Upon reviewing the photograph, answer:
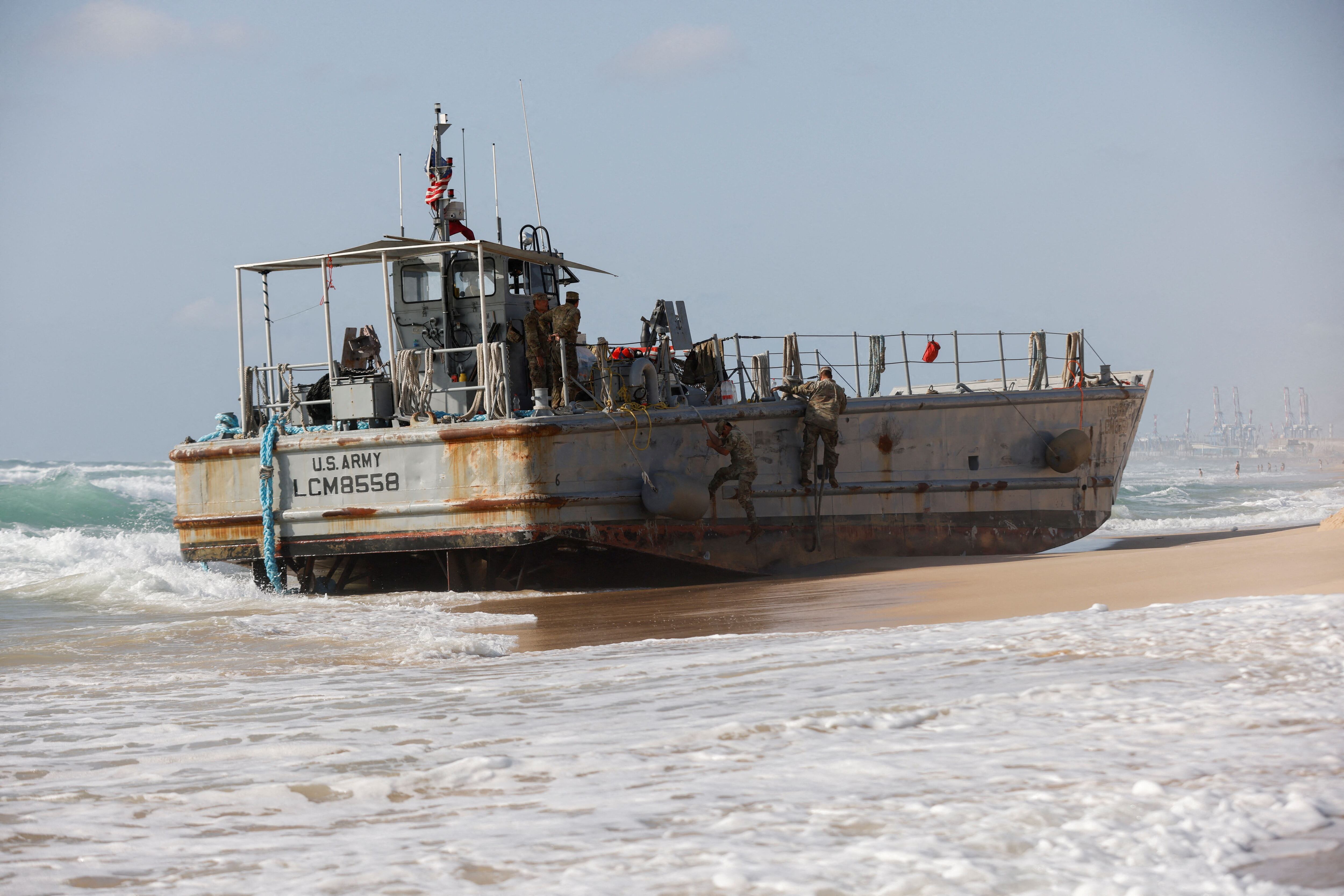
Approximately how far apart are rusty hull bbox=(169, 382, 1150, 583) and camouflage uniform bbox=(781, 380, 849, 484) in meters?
0.12

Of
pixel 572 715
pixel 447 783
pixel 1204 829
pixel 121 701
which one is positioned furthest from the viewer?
pixel 121 701

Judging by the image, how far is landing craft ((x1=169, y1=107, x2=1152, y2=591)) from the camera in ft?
35.9

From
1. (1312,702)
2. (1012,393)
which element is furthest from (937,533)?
(1312,702)

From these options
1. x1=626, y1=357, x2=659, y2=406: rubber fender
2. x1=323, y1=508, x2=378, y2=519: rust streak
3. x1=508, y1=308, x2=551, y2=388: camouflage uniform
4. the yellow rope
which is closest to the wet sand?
the yellow rope

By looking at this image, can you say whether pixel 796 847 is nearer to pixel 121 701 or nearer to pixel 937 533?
pixel 121 701

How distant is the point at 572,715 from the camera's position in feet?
15.9

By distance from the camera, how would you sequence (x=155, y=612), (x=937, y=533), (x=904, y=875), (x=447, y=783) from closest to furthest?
(x=904, y=875) → (x=447, y=783) → (x=155, y=612) → (x=937, y=533)

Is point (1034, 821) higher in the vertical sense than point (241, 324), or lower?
lower

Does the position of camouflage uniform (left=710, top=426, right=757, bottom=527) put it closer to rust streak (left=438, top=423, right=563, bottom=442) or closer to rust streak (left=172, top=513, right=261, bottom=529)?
rust streak (left=438, top=423, right=563, bottom=442)

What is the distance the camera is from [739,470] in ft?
38.8

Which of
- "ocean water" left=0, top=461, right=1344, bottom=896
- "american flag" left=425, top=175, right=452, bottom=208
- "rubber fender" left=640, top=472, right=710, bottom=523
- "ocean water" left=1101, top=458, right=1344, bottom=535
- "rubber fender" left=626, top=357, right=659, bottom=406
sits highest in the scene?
"american flag" left=425, top=175, right=452, bottom=208

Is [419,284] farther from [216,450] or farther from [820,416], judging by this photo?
[820,416]

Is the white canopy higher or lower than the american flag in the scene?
lower

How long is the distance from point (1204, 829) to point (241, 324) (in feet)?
34.9
